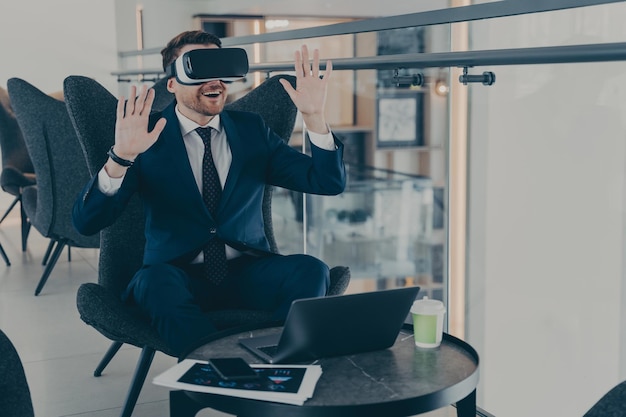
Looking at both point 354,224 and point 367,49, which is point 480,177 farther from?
point 367,49

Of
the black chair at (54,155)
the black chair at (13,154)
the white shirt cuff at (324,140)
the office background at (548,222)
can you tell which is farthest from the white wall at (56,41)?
the white shirt cuff at (324,140)

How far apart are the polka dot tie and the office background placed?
0.75 m

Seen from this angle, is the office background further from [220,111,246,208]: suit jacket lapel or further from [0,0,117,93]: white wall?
[0,0,117,93]: white wall

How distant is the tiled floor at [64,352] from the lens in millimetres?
2410

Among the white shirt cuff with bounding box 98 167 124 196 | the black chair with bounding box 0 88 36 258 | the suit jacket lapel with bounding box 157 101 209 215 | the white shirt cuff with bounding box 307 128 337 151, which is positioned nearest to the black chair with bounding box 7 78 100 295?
the black chair with bounding box 0 88 36 258

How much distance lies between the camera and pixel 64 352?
291 centimetres

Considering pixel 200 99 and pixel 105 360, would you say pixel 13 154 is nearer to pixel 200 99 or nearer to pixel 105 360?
pixel 105 360

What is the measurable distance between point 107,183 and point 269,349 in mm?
680

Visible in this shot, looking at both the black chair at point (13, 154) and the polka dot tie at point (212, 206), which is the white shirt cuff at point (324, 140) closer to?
the polka dot tie at point (212, 206)

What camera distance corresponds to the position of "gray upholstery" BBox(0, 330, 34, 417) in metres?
1.29

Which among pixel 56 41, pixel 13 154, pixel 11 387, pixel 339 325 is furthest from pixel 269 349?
pixel 56 41

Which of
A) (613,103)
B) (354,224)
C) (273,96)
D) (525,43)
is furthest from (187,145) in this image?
(354,224)

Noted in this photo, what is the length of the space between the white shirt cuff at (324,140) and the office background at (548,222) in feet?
1.76

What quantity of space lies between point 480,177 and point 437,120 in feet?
26.1
